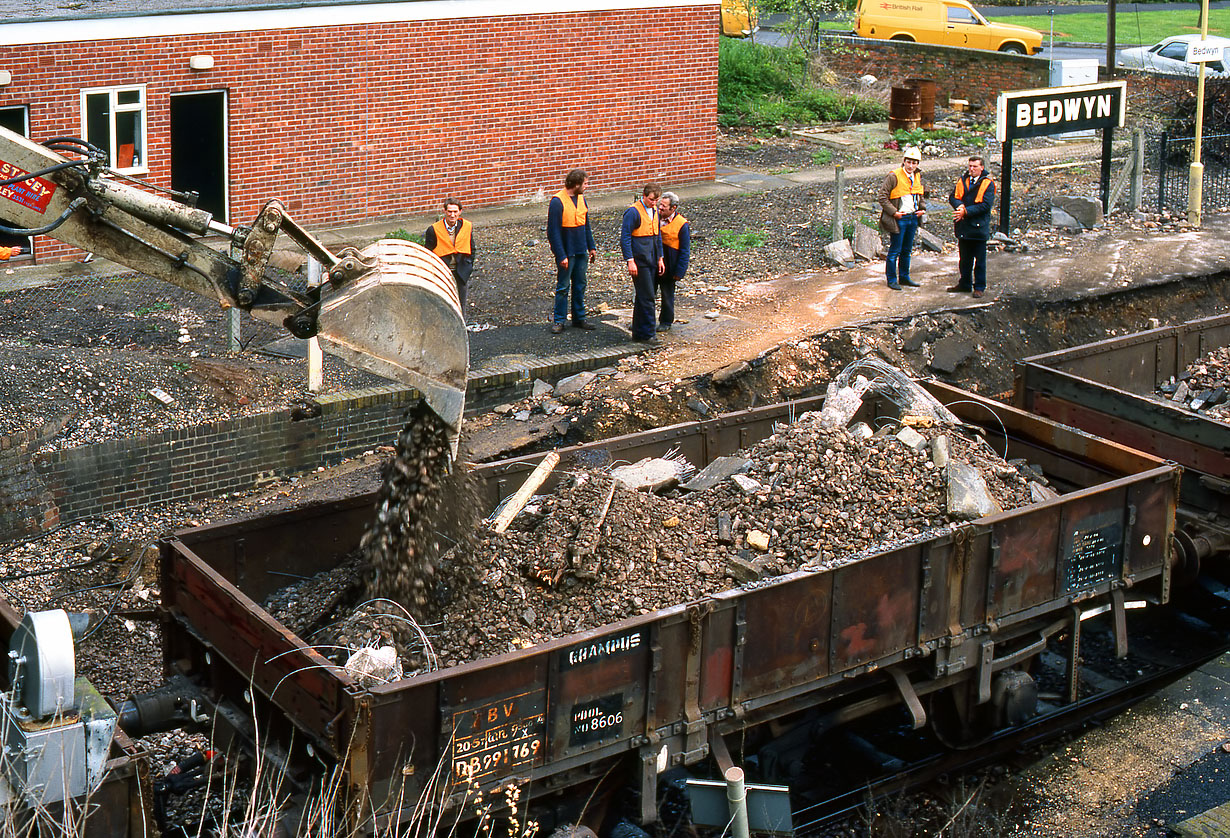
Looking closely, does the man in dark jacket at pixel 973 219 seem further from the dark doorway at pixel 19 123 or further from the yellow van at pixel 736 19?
the yellow van at pixel 736 19

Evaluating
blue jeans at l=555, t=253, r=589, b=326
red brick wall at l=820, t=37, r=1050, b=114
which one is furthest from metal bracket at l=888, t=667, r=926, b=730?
red brick wall at l=820, t=37, r=1050, b=114

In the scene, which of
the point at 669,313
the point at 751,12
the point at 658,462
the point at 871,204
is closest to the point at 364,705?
the point at 658,462

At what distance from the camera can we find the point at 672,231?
564 inches

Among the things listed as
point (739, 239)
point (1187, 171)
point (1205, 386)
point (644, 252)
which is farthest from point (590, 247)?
point (1187, 171)

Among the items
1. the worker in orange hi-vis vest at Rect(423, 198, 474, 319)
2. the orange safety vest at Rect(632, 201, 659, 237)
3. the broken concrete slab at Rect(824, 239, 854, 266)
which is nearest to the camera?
the worker in orange hi-vis vest at Rect(423, 198, 474, 319)

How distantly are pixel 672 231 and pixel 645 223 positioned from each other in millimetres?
408

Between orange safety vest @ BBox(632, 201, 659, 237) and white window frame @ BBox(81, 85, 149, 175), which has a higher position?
white window frame @ BBox(81, 85, 149, 175)

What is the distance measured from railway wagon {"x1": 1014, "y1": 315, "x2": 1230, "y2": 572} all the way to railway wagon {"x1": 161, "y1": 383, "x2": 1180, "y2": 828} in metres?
1.12

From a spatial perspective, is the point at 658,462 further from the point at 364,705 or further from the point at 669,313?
the point at 669,313

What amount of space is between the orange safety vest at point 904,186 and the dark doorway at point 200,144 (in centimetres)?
836

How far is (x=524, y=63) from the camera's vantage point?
20219 millimetres

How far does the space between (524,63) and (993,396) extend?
9.06 metres

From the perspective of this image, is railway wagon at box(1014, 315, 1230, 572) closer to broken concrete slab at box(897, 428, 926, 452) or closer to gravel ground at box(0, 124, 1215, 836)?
gravel ground at box(0, 124, 1215, 836)

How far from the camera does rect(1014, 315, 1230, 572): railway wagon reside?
418 inches
